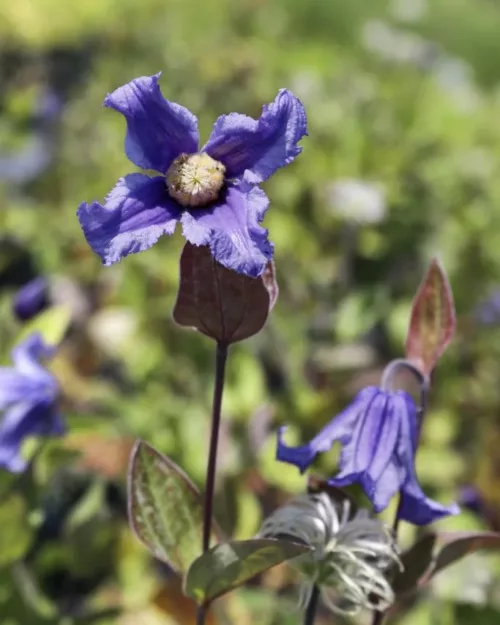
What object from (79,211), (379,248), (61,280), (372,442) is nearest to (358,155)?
(379,248)

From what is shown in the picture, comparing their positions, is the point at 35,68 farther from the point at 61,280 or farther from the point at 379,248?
the point at 379,248

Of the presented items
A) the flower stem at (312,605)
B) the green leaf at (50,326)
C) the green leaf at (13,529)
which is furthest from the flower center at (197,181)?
the green leaf at (50,326)

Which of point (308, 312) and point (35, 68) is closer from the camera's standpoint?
point (308, 312)

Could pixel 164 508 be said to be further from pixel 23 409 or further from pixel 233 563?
pixel 23 409

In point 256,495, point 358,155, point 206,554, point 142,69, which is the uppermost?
point 142,69

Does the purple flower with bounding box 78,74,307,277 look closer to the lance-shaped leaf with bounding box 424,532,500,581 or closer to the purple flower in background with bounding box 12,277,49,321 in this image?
the lance-shaped leaf with bounding box 424,532,500,581

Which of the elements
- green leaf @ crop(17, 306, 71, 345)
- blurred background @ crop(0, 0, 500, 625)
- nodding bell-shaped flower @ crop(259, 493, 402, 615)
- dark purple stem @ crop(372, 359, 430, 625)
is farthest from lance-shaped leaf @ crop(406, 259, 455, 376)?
green leaf @ crop(17, 306, 71, 345)

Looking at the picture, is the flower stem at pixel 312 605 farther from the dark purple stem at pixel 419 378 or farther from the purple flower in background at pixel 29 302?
the purple flower in background at pixel 29 302
